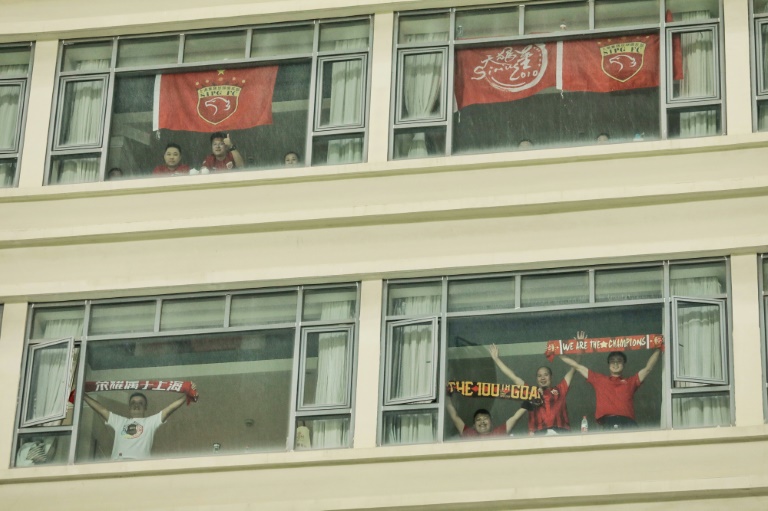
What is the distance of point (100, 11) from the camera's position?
84.5 feet

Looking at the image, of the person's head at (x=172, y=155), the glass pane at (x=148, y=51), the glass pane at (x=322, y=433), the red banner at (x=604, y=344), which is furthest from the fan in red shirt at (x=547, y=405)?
the glass pane at (x=148, y=51)

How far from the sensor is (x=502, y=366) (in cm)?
2298

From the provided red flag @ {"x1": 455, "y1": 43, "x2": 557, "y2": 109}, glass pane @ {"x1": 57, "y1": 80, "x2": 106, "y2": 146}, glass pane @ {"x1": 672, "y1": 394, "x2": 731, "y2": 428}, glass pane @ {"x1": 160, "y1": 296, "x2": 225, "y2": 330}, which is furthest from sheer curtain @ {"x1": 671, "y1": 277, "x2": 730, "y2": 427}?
glass pane @ {"x1": 57, "y1": 80, "x2": 106, "y2": 146}

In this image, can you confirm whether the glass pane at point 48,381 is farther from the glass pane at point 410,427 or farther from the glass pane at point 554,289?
the glass pane at point 554,289

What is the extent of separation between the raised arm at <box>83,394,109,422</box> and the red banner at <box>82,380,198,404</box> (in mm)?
102

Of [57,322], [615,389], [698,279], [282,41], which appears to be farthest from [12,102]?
[698,279]

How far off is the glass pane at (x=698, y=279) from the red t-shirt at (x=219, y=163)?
5514 mm

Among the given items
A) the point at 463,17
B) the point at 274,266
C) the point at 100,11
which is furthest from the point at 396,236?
the point at 100,11

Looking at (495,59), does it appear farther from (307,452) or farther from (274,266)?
(307,452)

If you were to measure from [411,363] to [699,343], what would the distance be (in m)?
3.24

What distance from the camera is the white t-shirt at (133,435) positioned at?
23.5 meters

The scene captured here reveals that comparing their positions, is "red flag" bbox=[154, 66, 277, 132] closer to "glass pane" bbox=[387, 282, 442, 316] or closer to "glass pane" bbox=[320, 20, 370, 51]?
"glass pane" bbox=[320, 20, 370, 51]

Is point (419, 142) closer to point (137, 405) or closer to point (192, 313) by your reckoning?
point (192, 313)

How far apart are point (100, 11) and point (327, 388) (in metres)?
5.98
